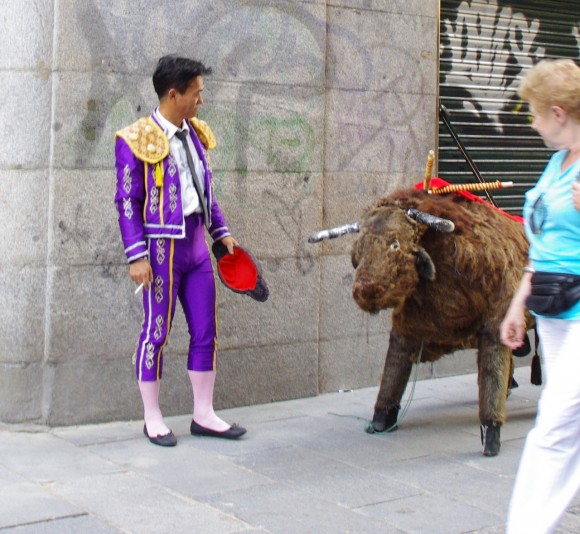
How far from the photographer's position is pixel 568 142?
399 centimetres

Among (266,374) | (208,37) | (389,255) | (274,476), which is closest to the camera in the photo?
(274,476)

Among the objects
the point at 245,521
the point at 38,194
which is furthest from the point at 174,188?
the point at 245,521

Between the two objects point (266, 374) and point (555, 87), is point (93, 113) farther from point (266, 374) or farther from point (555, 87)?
point (555, 87)

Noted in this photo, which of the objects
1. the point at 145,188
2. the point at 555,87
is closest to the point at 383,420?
the point at 145,188

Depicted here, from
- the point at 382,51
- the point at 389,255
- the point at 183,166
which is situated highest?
the point at 382,51

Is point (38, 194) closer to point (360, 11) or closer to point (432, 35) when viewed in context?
point (360, 11)

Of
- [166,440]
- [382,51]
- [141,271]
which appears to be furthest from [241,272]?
[382,51]

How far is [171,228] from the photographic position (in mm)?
5582

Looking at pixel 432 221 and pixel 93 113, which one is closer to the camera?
pixel 432 221

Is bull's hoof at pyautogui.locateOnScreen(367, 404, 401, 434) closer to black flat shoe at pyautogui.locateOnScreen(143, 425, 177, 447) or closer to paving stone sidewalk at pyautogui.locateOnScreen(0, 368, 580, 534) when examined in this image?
paving stone sidewalk at pyautogui.locateOnScreen(0, 368, 580, 534)

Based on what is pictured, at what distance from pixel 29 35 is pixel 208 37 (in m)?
1.10

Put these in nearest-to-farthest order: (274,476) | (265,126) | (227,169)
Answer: (274,476) → (227,169) → (265,126)

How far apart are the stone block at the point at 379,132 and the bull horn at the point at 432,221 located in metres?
1.59

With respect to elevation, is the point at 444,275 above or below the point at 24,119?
below
